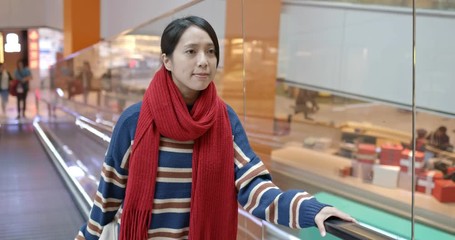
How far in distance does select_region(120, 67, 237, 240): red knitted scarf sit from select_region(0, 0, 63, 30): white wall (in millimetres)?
15731

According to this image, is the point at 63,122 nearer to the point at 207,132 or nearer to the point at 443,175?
the point at 443,175

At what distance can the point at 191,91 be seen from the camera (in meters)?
1.69

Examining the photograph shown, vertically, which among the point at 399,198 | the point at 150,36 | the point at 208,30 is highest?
the point at 150,36

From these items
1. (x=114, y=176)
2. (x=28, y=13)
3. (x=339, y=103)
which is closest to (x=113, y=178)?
(x=114, y=176)

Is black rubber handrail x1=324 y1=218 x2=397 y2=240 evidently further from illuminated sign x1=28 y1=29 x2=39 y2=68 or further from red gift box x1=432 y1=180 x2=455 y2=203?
illuminated sign x1=28 y1=29 x2=39 y2=68

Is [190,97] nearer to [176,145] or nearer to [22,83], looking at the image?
[176,145]

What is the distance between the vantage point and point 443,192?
18.8ft

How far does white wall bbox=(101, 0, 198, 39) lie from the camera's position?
923 cm

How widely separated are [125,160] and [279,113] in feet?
20.0

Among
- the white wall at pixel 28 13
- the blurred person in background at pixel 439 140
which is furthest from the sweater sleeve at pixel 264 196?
the white wall at pixel 28 13

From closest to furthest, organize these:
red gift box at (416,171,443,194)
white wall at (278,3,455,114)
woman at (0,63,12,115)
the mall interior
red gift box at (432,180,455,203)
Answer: the mall interior, white wall at (278,3,455,114), red gift box at (432,180,455,203), red gift box at (416,171,443,194), woman at (0,63,12,115)

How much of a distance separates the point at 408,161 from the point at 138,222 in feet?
17.8

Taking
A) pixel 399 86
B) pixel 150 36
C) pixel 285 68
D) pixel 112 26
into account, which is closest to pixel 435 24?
pixel 399 86

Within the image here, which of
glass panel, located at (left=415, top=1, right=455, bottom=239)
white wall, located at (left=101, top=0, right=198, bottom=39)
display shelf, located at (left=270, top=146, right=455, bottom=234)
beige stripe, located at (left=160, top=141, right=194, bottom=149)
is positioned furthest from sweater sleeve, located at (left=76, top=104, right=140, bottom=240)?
white wall, located at (left=101, top=0, right=198, bottom=39)
